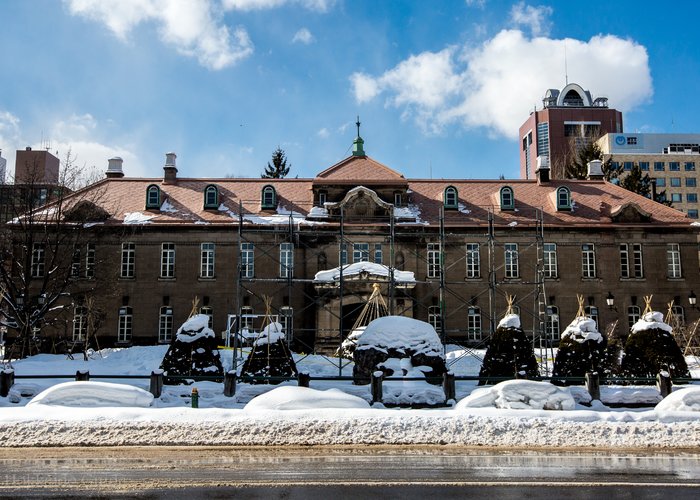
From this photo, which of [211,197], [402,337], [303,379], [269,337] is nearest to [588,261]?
[402,337]

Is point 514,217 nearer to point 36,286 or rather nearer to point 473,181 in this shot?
point 473,181

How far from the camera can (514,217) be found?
1523 inches

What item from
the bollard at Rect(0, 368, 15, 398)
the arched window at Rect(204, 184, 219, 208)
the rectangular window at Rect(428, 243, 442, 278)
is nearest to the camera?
the bollard at Rect(0, 368, 15, 398)

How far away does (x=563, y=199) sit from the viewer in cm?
3969

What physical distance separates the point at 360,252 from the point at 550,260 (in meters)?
10.9

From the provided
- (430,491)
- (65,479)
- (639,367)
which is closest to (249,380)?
(65,479)

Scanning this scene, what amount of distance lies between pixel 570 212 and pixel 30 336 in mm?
29984

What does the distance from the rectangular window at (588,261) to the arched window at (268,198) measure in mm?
A: 17949

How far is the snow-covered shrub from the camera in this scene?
21.4 metres

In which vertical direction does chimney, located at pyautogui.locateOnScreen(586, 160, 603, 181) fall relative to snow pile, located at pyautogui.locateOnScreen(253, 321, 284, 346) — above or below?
above

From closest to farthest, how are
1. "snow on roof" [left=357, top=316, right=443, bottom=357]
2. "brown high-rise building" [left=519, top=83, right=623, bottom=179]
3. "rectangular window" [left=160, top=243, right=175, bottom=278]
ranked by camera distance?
"snow on roof" [left=357, top=316, right=443, bottom=357]
"rectangular window" [left=160, top=243, right=175, bottom=278]
"brown high-rise building" [left=519, top=83, right=623, bottom=179]

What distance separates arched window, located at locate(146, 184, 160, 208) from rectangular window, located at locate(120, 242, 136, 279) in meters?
2.81

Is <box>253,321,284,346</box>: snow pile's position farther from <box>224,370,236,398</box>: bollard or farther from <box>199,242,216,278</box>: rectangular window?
<box>199,242,216,278</box>: rectangular window

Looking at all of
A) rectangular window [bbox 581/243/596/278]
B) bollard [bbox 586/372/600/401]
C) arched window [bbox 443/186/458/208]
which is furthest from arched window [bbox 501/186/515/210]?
bollard [bbox 586/372/600/401]
